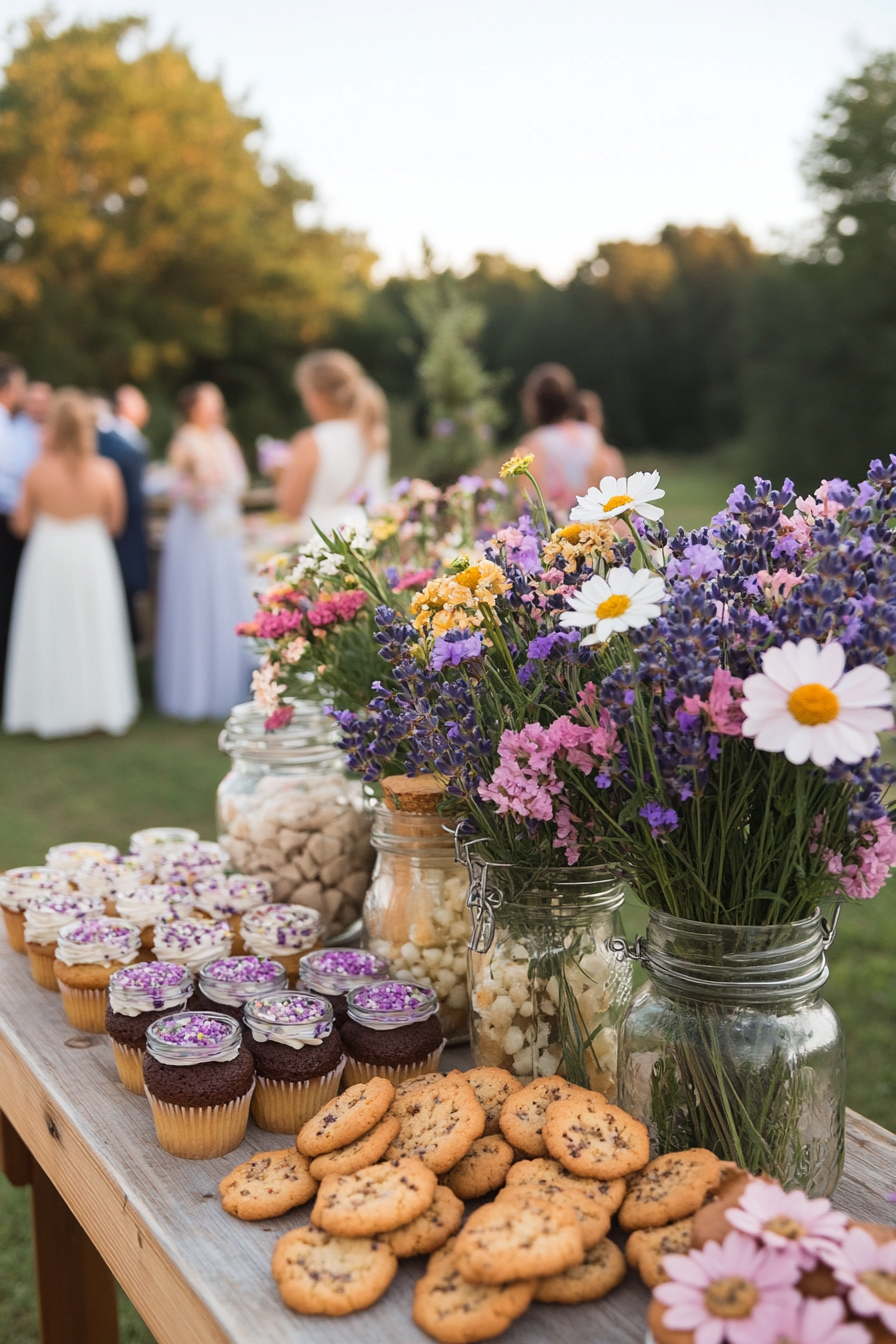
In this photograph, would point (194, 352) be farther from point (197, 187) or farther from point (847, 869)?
point (847, 869)

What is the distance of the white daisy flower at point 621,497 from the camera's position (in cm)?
103

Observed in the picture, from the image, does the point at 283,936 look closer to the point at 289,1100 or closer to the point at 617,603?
the point at 289,1100

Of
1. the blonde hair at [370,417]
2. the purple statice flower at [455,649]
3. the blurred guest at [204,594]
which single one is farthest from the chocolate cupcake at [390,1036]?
the blurred guest at [204,594]

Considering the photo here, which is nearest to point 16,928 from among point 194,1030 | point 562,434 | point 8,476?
point 194,1030

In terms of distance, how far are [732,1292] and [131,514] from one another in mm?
7596

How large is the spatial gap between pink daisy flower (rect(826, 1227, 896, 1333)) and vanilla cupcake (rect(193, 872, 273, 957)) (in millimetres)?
981

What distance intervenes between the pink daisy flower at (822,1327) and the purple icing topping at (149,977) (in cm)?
83

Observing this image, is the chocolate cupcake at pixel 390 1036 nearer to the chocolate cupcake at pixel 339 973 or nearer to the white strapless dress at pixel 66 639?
the chocolate cupcake at pixel 339 973

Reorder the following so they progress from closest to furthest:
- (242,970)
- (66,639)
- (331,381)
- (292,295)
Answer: (242,970), (331,381), (66,639), (292,295)

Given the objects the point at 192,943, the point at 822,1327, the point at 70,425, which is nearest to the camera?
the point at 822,1327

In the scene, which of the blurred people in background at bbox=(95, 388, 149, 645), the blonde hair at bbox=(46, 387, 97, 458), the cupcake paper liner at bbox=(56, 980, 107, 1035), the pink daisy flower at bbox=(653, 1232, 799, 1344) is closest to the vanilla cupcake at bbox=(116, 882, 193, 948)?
the cupcake paper liner at bbox=(56, 980, 107, 1035)

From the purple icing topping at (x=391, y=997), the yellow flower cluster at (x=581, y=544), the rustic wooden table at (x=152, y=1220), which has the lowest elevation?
the rustic wooden table at (x=152, y=1220)

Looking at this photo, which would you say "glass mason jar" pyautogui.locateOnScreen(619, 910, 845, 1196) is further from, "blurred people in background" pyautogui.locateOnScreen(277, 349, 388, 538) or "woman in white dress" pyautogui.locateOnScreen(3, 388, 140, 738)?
"woman in white dress" pyautogui.locateOnScreen(3, 388, 140, 738)

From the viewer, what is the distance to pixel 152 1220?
107 centimetres
